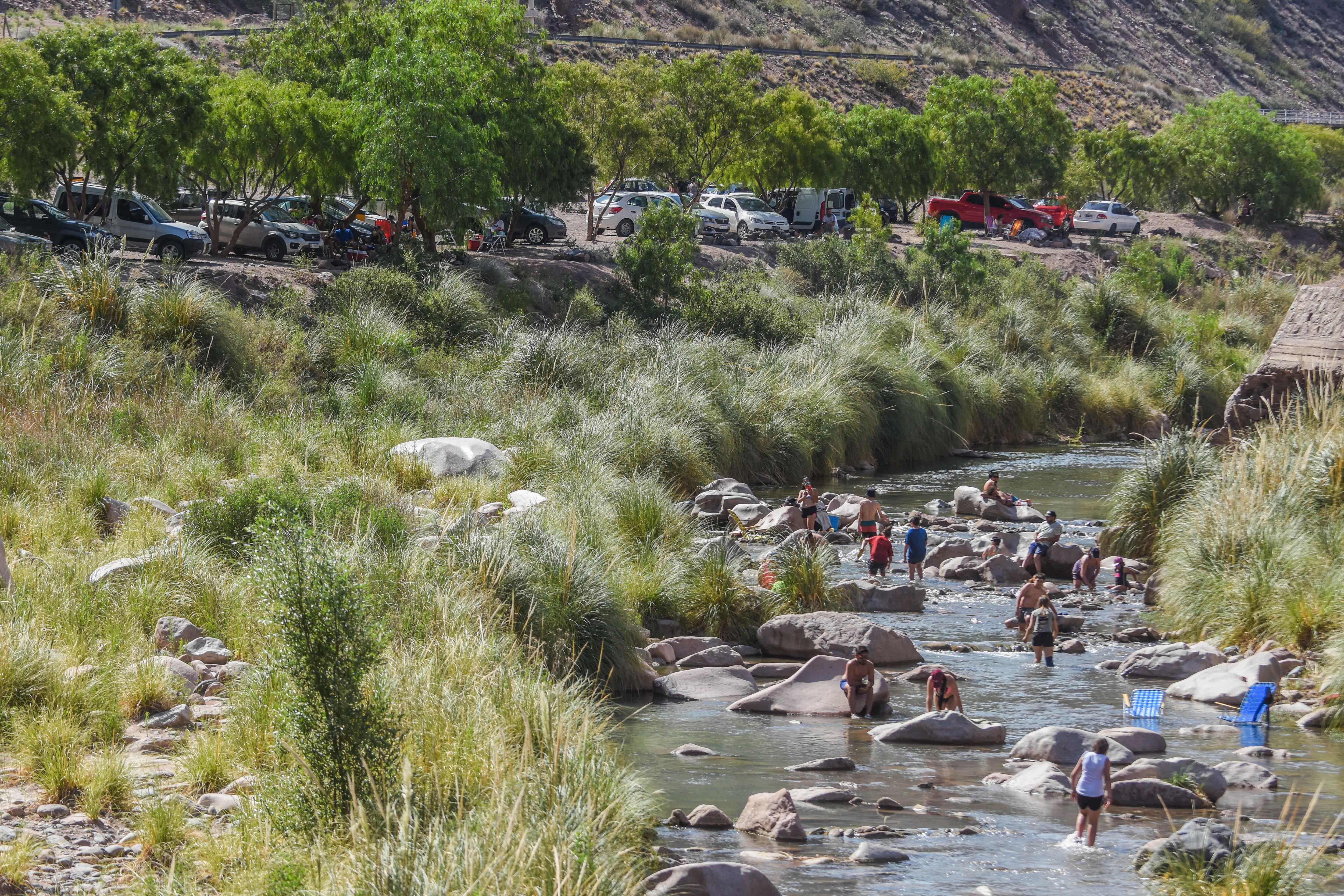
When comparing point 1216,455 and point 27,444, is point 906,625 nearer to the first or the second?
point 1216,455

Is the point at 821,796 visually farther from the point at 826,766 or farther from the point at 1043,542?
the point at 1043,542

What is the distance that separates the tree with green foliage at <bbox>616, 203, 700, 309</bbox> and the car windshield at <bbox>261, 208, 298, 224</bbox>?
912 cm

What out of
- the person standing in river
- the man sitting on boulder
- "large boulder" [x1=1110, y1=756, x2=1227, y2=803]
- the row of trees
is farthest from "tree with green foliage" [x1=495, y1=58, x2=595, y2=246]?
"large boulder" [x1=1110, y1=756, x2=1227, y2=803]

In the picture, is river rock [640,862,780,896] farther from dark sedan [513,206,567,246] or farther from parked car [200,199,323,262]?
dark sedan [513,206,567,246]

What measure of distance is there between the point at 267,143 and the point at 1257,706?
83.1 ft

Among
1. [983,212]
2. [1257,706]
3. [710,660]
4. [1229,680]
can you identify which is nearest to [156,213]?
[710,660]

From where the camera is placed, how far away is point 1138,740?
1016cm

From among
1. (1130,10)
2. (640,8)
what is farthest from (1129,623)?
(1130,10)

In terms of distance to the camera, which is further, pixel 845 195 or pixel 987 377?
pixel 845 195

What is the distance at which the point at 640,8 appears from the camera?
8350 cm

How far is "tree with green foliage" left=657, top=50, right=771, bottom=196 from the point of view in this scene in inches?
1820

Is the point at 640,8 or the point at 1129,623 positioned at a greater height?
the point at 640,8

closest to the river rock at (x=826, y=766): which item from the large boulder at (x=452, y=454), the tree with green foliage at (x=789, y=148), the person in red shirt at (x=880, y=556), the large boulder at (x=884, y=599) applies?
the large boulder at (x=884, y=599)

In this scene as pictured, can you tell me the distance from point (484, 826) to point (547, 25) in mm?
75823
